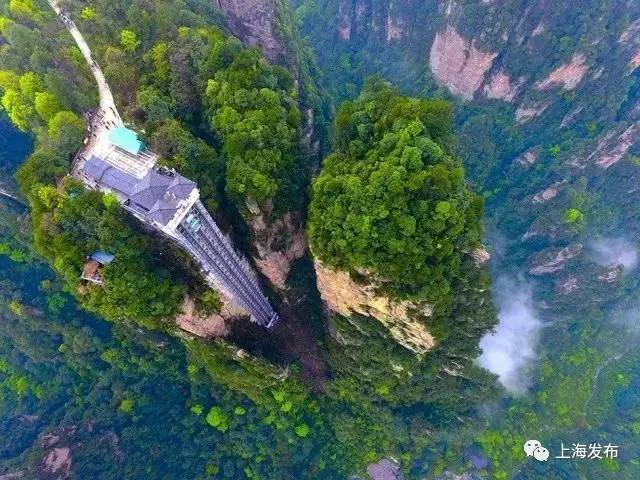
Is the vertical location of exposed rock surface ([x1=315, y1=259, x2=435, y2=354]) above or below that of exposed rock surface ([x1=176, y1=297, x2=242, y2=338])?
above

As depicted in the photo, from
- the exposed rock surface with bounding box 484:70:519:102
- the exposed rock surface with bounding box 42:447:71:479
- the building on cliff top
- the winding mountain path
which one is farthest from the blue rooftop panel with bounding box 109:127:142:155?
the exposed rock surface with bounding box 484:70:519:102

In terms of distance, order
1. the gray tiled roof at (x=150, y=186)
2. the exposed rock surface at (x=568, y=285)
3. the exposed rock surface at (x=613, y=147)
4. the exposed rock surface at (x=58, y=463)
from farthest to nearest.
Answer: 1. the exposed rock surface at (x=568, y=285)
2. the exposed rock surface at (x=613, y=147)
3. the exposed rock surface at (x=58, y=463)
4. the gray tiled roof at (x=150, y=186)

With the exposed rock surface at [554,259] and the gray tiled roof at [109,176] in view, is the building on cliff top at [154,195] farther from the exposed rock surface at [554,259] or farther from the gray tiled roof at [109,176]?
the exposed rock surface at [554,259]

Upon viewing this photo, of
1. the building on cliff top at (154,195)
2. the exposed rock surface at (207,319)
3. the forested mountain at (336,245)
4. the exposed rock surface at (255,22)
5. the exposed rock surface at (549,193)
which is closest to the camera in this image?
the building on cliff top at (154,195)

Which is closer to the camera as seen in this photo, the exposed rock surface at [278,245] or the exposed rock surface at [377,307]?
the exposed rock surface at [377,307]

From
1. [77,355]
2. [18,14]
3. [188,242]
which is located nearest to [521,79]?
[188,242]

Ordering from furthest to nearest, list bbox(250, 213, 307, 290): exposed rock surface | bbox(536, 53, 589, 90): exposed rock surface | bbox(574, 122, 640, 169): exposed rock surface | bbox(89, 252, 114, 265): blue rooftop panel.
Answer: bbox(574, 122, 640, 169): exposed rock surface < bbox(536, 53, 589, 90): exposed rock surface < bbox(250, 213, 307, 290): exposed rock surface < bbox(89, 252, 114, 265): blue rooftop panel

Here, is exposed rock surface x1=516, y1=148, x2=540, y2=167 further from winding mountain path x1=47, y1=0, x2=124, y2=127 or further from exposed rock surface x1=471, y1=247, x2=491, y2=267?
winding mountain path x1=47, y1=0, x2=124, y2=127

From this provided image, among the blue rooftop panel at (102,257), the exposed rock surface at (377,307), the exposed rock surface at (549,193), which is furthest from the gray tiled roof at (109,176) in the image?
the exposed rock surface at (549,193)
